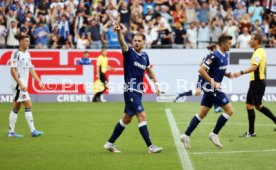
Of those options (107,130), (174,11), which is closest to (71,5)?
(174,11)

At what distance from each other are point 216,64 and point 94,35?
1625 centimetres

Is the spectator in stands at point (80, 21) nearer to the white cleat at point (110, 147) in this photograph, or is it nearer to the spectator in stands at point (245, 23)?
the spectator in stands at point (245, 23)

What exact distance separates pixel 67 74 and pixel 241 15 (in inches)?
329

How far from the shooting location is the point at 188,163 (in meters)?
12.1

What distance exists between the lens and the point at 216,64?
14.4 m

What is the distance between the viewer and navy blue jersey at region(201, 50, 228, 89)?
14258 mm

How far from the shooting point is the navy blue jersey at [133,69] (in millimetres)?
13523

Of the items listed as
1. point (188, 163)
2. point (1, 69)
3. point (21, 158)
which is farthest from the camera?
point (1, 69)

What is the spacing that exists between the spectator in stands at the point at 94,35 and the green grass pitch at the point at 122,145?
6.88 meters

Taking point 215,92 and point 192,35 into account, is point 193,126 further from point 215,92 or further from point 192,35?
point 192,35

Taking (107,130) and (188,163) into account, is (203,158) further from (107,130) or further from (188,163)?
(107,130)

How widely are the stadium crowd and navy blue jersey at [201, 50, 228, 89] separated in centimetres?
1488

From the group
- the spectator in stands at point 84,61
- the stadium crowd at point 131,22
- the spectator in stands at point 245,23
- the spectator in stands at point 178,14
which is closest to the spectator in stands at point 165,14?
the stadium crowd at point 131,22

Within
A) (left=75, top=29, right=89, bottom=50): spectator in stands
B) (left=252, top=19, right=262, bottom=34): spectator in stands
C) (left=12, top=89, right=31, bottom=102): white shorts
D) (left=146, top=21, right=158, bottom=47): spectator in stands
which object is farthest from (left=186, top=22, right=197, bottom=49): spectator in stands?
(left=12, top=89, right=31, bottom=102): white shorts
